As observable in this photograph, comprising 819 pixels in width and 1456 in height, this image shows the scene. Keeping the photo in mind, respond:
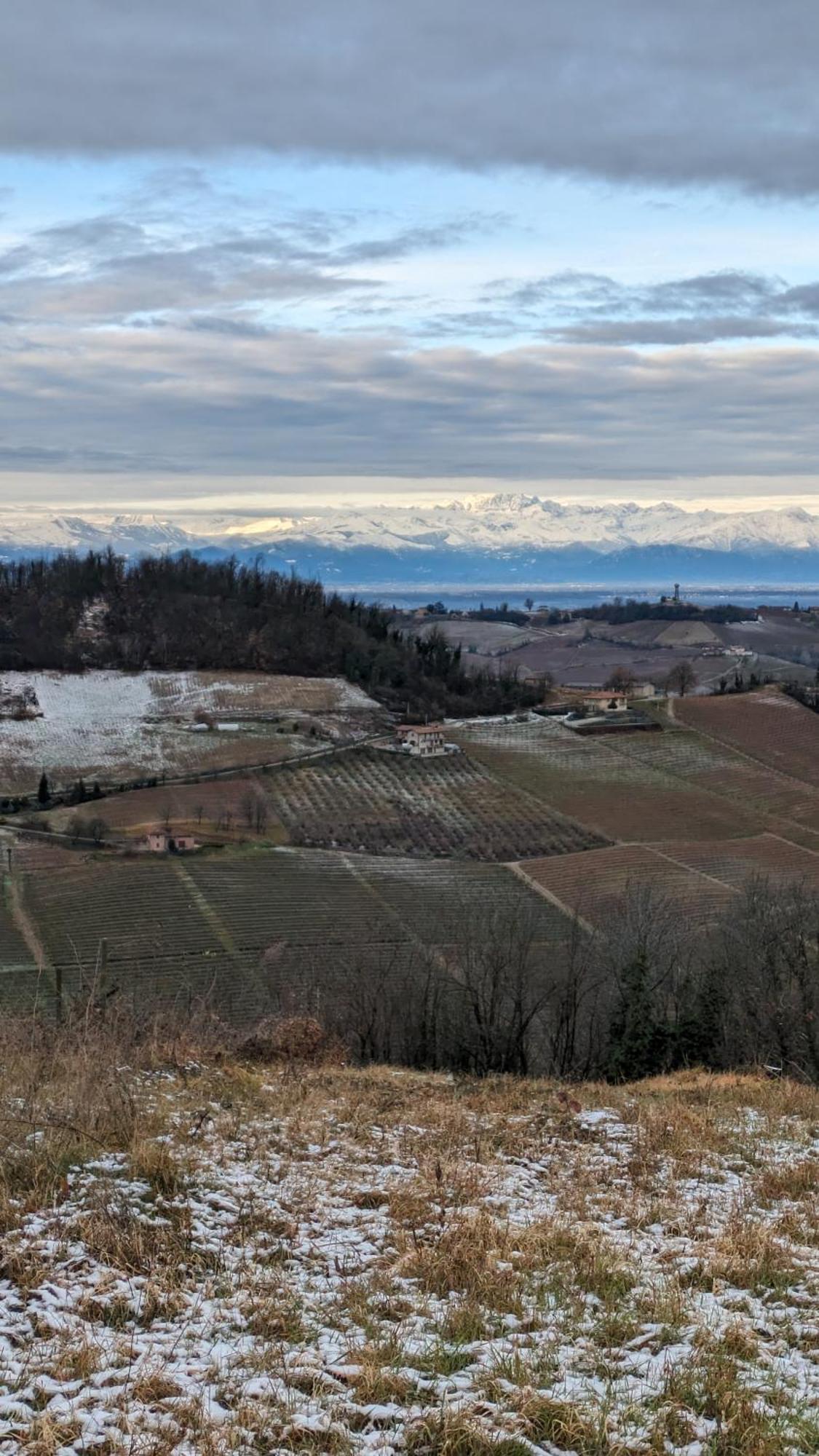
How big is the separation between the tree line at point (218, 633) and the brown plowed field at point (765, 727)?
22.7 metres

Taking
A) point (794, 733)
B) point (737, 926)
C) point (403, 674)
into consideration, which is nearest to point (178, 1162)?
point (737, 926)

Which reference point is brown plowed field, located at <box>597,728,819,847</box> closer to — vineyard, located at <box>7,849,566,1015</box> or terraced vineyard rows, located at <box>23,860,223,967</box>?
vineyard, located at <box>7,849,566,1015</box>

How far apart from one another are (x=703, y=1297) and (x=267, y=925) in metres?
49.9

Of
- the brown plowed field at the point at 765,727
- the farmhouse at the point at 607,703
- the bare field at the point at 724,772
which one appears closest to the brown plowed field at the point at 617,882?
the bare field at the point at 724,772

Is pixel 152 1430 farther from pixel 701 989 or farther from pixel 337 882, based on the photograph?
pixel 337 882

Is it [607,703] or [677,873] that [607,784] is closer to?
[677,873]

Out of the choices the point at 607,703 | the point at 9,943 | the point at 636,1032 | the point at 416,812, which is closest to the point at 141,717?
the point at 416,812

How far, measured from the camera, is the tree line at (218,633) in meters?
127

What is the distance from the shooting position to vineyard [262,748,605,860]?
243ft

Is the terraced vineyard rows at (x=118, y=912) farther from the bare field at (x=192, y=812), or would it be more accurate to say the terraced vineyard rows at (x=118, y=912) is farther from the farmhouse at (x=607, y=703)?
the farmhouse at (x=607, y=703)

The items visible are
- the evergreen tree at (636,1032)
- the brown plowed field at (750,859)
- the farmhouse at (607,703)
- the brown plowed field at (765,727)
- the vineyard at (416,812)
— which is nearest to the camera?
the evergreen tree at (636,1032)

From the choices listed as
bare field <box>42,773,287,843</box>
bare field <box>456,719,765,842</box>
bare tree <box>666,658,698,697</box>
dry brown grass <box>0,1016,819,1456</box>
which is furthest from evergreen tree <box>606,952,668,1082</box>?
bare tree <box>666,658,698,697</box>

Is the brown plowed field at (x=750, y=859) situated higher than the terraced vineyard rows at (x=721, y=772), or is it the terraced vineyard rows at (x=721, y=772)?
the terraced vineyard rows at (x=721, y=772)

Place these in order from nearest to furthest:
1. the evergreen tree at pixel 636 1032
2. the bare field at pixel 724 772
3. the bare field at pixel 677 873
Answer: the evergreen tree at pixel 636 1032 → the bare field at pixel 677 873 → the bare field at pixel 724 772
